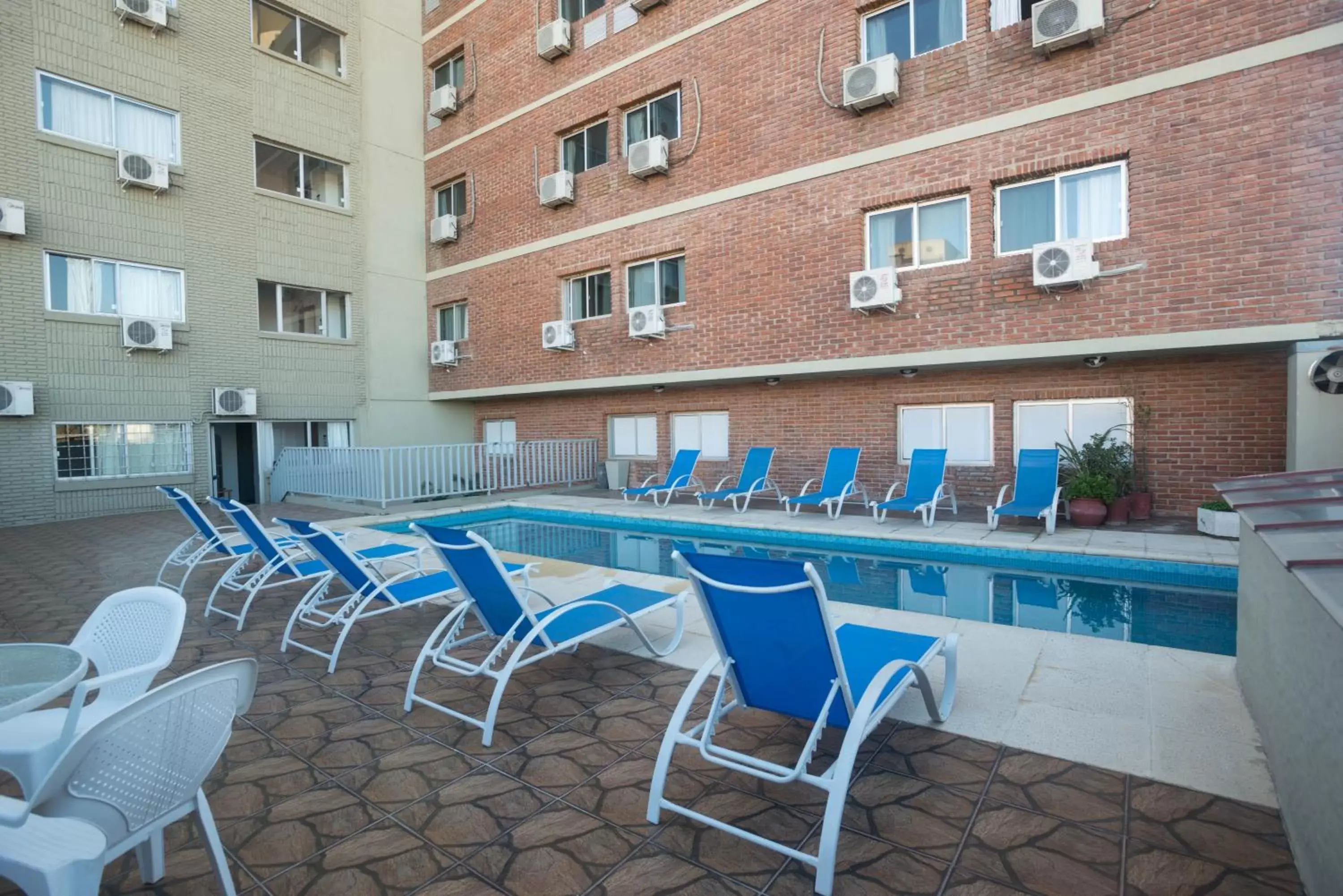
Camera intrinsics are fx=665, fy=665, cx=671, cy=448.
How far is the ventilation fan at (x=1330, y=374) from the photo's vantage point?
21.9 feet

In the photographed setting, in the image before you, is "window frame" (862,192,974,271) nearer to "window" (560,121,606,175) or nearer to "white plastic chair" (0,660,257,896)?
"window" (560,121,606,175)

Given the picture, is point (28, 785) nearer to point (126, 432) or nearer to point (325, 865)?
point (325, 865)

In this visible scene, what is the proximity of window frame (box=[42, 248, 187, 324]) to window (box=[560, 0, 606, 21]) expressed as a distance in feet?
30.0

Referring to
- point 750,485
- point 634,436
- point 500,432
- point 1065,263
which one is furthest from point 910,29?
point 500,432

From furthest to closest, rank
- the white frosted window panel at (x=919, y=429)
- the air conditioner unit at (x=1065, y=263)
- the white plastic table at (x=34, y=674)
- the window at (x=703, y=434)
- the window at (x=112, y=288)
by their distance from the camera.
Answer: the window at (x=703, y=434)
the window at (x=112, y=288)
the white frosted window panel at (x=919, y=429)
the air conditioner unit at (x=1065, y=263)
the white plastic table at (x=34, y=674)

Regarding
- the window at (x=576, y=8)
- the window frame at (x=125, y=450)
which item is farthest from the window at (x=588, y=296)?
the window frame at (x=125, y=450)

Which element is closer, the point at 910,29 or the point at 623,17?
the point at 910,29

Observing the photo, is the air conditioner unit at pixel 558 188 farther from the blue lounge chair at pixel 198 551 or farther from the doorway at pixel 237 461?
the blue lounge chair at pixel 198 551

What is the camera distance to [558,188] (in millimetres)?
13289

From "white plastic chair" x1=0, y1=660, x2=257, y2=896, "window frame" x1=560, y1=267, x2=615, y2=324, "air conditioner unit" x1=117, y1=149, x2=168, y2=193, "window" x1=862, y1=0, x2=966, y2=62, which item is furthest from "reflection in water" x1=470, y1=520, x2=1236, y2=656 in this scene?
"air conditioner unit" x1=117, y1=149, x2=168, y2=193

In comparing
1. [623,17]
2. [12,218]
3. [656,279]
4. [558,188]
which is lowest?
[656,279]

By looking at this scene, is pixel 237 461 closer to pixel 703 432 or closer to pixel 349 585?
pixel 703 432

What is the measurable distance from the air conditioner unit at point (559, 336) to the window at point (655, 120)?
3.52 metres

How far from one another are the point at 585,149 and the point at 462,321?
205 inches
